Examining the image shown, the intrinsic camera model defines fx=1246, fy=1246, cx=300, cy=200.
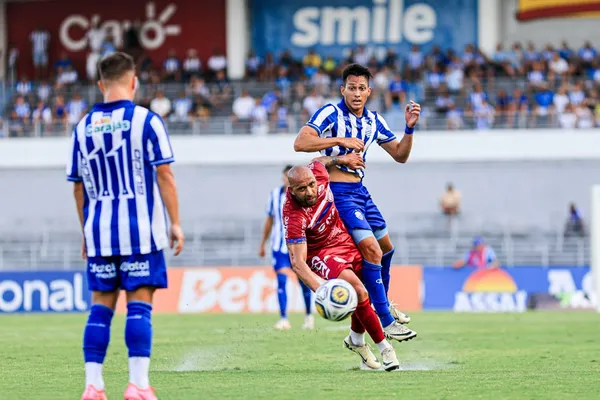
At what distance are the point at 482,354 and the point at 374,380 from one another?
3.46 meters

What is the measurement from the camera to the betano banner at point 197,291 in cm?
2767

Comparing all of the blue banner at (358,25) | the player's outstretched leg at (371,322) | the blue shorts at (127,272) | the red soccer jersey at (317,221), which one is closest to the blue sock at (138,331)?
the blue shorts at (127,272)

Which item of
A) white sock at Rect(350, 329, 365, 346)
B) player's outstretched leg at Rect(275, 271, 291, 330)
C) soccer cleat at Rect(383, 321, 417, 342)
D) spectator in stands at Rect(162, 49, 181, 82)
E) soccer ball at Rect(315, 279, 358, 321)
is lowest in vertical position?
player's outstretched leg at Rect(275, 271, 291, 330)

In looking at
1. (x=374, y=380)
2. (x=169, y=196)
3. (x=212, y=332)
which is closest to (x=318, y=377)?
(x=374, y=380)

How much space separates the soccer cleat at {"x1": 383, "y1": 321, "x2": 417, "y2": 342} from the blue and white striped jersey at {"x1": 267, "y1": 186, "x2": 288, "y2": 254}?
8.09m

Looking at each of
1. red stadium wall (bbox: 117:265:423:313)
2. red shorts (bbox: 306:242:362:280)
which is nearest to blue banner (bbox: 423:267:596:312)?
red stadium wall (bbox: 117:265:423:313)

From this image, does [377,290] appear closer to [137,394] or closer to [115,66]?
[137,394]

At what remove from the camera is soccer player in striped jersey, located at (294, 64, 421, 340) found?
10875 millimetres

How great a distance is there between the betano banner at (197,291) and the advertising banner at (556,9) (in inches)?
695

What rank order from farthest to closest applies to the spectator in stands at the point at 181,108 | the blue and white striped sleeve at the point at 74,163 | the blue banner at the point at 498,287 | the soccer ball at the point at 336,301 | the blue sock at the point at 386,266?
the spectator in stands at the point at 181,108, the blue banner at the point at 498,287, the blue sock at the point at 386,266, the soccer ball at the point at 336,301, the blue and white striped sleeve at the point at 74,163

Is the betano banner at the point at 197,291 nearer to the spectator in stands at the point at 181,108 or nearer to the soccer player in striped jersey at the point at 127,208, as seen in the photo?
the spectator in stands at the point at 181,108

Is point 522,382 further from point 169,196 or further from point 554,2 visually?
point 554,2

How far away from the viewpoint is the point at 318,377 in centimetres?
Answer: 1009

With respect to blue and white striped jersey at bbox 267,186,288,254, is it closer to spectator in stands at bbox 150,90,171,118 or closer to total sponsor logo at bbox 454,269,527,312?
total sponsor logo at bbox 454,269,527,312
